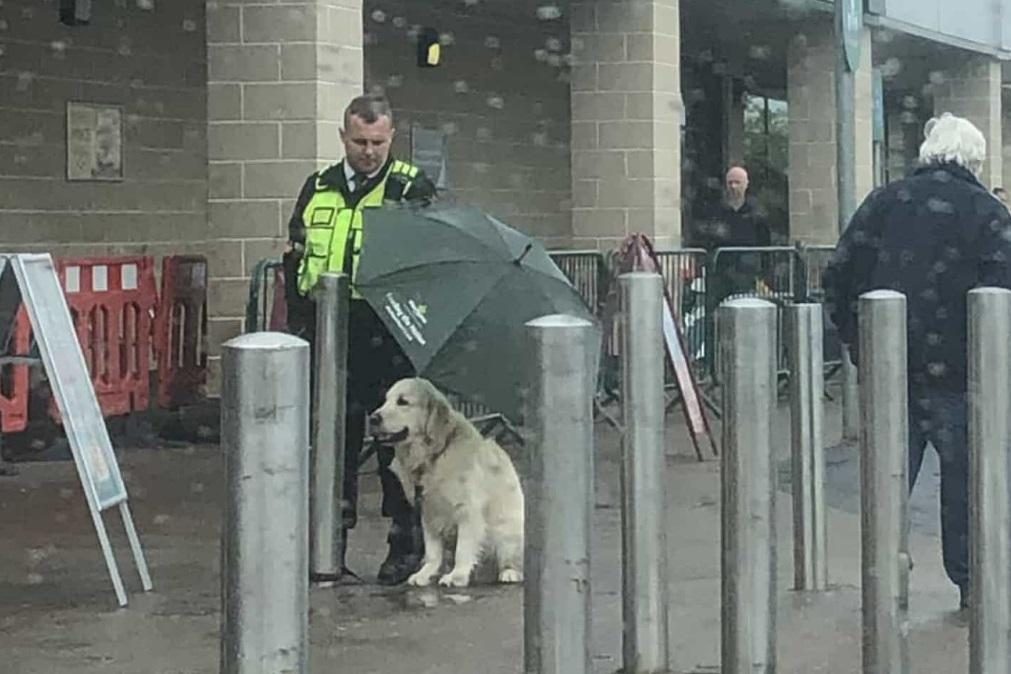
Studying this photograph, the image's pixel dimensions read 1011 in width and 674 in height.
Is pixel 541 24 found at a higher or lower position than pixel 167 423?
higher

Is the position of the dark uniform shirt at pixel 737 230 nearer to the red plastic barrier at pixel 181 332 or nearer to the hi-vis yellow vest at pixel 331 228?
the red plastic barrier at pixel 181 332

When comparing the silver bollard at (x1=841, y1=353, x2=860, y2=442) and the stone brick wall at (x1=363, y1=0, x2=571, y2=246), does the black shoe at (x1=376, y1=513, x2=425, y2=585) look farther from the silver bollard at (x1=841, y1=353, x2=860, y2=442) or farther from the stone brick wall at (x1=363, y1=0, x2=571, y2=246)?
the stone brick wall at (x1=363, y1=0, x2=571, y2=246)

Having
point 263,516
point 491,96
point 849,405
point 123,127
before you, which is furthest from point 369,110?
point 491,96

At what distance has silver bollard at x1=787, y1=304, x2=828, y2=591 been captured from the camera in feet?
26.6

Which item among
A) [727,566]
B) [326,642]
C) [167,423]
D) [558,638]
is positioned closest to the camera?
[558,638]

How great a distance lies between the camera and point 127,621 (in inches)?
310

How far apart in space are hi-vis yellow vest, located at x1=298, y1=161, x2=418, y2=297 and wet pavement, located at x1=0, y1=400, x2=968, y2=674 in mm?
1283

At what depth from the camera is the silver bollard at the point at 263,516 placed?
3893mm

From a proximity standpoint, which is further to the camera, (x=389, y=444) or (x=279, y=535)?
(x=389, y=444)

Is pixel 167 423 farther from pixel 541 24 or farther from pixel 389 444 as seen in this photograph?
pixel 541 24

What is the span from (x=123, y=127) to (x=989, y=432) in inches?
415

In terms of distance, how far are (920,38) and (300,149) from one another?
13.5 meters

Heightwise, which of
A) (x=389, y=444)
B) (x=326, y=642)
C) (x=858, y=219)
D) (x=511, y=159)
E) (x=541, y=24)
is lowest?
(x=326, y=642)

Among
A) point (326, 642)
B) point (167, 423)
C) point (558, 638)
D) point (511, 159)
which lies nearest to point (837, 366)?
point (511, 159)
